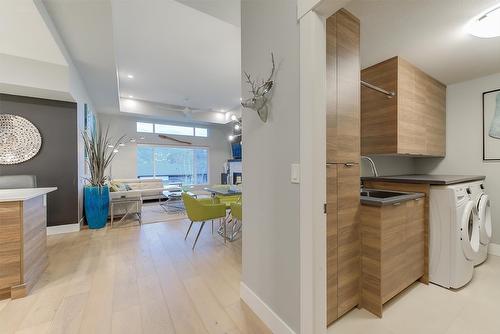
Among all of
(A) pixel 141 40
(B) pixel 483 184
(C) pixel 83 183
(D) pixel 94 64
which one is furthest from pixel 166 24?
(B) pixel 483 184

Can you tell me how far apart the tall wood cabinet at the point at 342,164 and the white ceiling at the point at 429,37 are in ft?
0.93

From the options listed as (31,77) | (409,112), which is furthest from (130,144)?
(409,112)

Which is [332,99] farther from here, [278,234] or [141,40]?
[141,40]

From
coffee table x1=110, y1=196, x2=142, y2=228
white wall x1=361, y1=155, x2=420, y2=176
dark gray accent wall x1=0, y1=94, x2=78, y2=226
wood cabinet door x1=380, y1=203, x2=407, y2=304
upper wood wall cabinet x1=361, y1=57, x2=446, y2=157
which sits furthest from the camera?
coffee table x1=110, y1=196, x2=142, y2=228

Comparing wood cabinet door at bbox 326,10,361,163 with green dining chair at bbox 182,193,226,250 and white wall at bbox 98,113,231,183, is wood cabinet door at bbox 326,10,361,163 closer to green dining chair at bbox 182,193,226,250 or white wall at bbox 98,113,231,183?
green dining chair at bbox 182,193,226,250

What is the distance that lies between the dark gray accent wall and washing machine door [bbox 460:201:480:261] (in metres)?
5.37

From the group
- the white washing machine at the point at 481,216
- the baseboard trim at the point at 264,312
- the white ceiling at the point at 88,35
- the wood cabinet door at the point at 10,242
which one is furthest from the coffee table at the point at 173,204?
the white washing machine at the point at 481,216

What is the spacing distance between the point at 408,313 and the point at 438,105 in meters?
2.78

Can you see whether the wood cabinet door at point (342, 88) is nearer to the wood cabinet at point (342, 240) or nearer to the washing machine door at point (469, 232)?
the wood cabinet at point (342, 240)

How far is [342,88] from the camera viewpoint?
5.13 ft

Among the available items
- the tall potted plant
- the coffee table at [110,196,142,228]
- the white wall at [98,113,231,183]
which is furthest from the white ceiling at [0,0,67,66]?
the white wall at [98,113,231,183]

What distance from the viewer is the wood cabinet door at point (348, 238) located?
5.03ft

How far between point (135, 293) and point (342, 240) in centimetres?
186

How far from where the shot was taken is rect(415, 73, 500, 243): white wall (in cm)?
273
